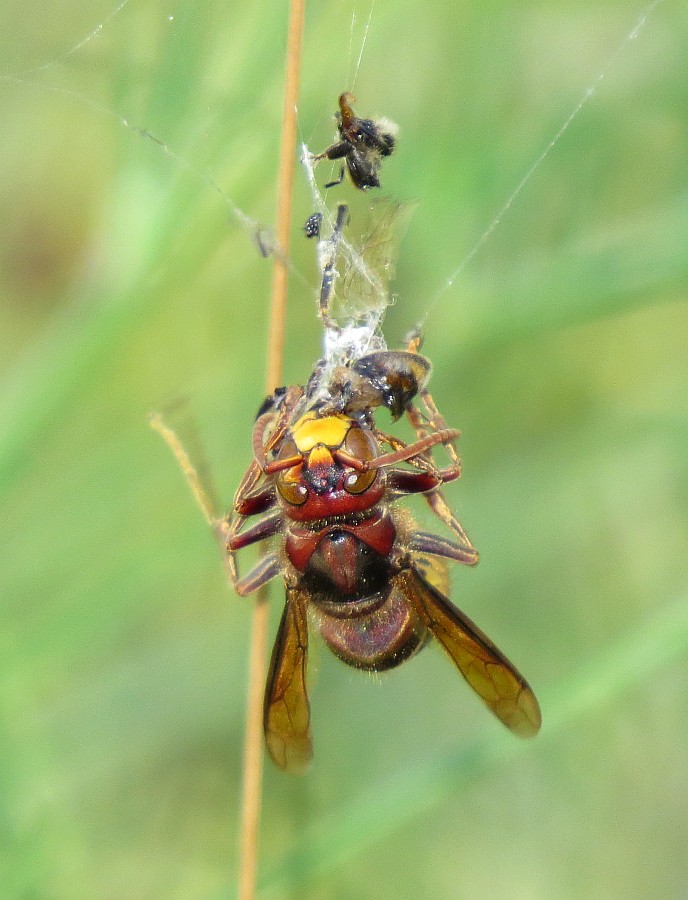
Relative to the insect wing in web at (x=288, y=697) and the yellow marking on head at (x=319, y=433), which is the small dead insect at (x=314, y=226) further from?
the insect wing in web at (x=288, y=697)

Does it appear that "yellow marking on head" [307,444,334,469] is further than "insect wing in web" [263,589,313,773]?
No

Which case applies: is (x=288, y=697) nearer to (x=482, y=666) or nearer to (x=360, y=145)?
(x=482, y=666)

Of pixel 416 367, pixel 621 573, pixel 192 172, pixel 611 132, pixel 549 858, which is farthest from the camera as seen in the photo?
pixel 621 573

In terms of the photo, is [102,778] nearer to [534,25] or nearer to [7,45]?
[7,45]

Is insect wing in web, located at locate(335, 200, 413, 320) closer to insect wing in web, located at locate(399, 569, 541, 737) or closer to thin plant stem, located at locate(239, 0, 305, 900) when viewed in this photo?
thin plant stem, located at locate(239, 0, 305, 900)

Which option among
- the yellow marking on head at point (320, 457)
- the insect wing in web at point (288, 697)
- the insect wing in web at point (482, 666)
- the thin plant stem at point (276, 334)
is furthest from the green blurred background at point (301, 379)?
the yellow marking on head at point (320, 457)

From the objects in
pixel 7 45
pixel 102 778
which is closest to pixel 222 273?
pixel 7 45

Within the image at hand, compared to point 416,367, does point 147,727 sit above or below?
below

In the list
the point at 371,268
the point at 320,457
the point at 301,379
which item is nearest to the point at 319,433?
the point at 320,457

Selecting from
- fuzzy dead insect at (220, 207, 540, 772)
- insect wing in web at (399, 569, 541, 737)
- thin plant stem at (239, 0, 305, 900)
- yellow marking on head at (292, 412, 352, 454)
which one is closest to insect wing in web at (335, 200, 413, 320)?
fuzzy dead insect at (220, 207, 540, 772)
